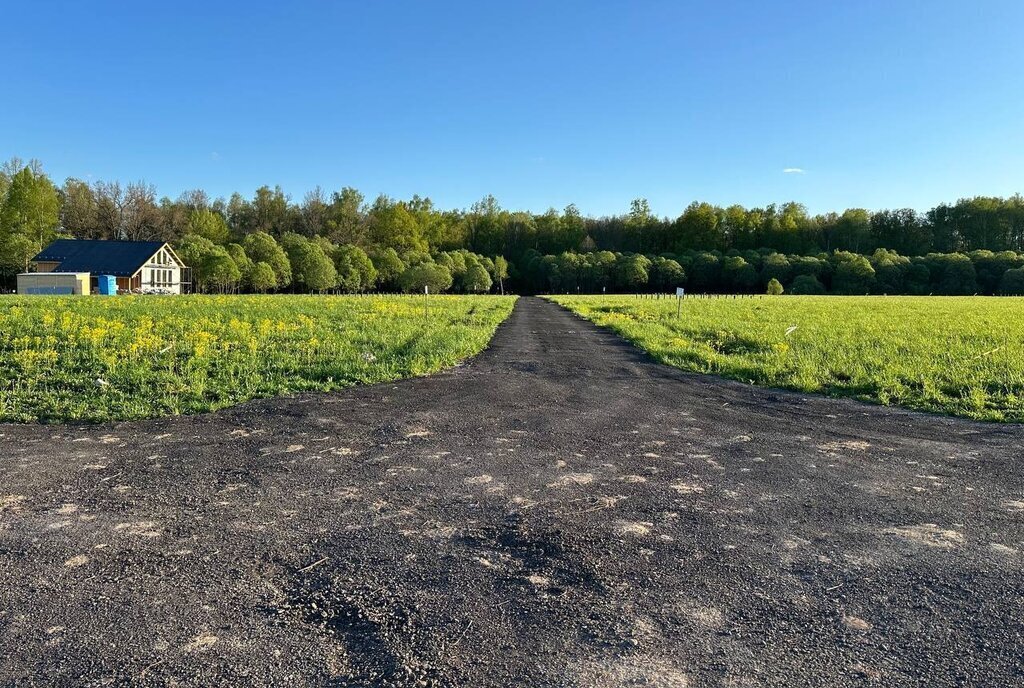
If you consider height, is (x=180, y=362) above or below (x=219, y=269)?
below

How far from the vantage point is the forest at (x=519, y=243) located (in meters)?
75.9

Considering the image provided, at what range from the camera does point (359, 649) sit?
9.98 feet

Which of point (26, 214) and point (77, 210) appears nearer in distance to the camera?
point (26, 214)

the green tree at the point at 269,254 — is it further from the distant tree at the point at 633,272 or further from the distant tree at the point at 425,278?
the distant tree at the point at 633,272

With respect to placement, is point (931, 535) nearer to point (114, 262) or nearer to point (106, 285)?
point (106, 285)

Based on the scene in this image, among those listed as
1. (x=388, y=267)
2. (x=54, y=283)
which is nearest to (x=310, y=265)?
(x=388, y=267)

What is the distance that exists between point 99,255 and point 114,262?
79.5 inches

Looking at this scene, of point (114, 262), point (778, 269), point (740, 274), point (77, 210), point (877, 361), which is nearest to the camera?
point (877, 361)

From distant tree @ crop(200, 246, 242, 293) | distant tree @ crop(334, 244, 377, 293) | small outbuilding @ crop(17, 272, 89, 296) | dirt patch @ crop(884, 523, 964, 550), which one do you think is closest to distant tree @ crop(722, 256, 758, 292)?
distant tree @ crop(334, 244, 377, 293)

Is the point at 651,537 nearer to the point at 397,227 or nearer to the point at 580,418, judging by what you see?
the point at 580,418

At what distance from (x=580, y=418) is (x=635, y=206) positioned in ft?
455

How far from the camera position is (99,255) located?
2586 inches

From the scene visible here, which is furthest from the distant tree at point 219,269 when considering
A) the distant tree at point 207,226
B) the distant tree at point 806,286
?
the distant tree at point 806,286

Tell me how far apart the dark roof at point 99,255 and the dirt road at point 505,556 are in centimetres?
6791
